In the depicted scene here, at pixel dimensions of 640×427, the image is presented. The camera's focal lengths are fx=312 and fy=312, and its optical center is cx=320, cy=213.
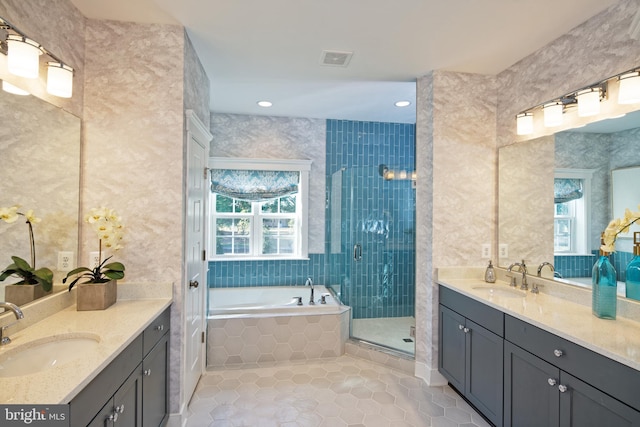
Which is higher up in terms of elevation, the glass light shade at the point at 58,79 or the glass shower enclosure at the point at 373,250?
the glass light shade at the point at 58,79

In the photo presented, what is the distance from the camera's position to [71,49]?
73.2 inches

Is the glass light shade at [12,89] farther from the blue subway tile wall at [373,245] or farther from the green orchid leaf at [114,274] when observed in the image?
the blue subway tile wall at [373,245]

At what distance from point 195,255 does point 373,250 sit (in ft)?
6.75

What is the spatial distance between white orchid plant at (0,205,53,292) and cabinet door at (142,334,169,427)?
2.12 ft

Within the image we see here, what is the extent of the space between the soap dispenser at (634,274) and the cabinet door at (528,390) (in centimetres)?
62

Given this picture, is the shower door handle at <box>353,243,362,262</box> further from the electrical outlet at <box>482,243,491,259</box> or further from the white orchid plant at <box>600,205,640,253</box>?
the white orchid plant at <box>600,205,640,253</box>

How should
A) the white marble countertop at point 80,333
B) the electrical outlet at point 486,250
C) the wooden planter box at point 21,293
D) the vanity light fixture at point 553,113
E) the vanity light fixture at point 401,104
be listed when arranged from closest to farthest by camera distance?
the white marble countertop at point 80,333 < the wooden planter box at point 21,293 < the vanity light fixture at point 553,113 < the electrical outlet at point 486,250 < the vanity light fixture at point 401,104

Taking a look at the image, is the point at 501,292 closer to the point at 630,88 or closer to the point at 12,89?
the point at 630,88

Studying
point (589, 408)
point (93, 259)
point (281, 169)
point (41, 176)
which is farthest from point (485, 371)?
point (281, 169)

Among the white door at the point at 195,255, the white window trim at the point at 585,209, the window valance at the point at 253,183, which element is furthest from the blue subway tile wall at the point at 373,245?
the white door at the point at 195,255

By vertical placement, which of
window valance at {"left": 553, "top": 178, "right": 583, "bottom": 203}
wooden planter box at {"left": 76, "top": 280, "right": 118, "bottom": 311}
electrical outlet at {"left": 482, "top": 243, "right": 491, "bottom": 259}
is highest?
window valance at {"left": 553, "top": 178, "right": 583, "bottom": 203}

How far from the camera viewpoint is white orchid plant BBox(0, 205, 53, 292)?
1.39 metres

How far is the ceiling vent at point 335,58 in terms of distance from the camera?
7.75ft

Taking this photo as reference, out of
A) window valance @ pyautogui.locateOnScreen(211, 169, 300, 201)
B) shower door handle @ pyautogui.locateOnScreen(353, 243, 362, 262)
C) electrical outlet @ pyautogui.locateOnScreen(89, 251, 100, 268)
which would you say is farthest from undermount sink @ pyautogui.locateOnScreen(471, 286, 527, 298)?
electrical outlet @ pyautogui.locateOnScreen(89, 251, 100, 268)
